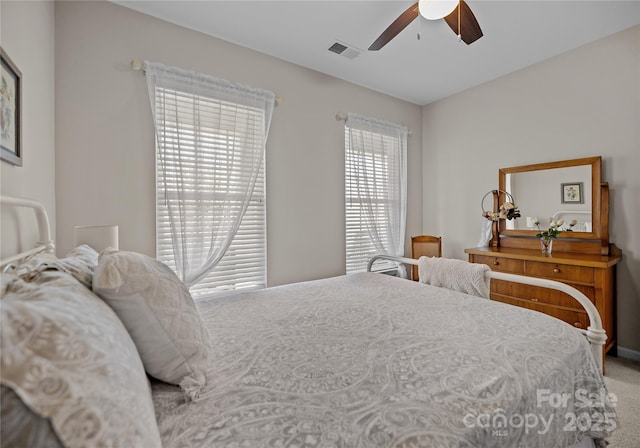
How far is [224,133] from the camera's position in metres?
2.51

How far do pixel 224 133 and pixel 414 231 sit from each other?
2765mm

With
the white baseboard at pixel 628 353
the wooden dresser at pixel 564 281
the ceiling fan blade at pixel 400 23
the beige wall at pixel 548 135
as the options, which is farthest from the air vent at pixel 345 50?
Answer: the white baseboard at pixel 628 353

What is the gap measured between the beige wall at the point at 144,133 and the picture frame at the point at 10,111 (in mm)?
720

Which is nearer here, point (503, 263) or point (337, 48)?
point (337, 48)

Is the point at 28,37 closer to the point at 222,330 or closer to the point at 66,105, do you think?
the point at 66,105

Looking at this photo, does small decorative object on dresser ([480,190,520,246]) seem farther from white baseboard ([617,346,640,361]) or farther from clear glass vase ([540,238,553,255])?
white baseboard ([617,346,640,361])

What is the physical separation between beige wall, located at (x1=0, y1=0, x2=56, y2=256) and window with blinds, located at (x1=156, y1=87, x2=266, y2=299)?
24.8 inches

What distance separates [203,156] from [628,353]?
3948 millimetres

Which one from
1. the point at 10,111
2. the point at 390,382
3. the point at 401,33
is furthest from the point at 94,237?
the point at 401,33

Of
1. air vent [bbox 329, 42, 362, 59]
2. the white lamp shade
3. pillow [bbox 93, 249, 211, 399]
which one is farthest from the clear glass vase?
the white lamp shade

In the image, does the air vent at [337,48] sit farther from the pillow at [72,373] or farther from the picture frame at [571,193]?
the pillow at [72,373]

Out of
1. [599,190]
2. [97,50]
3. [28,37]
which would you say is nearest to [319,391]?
[28,37]

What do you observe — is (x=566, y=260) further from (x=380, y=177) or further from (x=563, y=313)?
(x=380, y=177)

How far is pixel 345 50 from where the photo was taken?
272 centimetres
